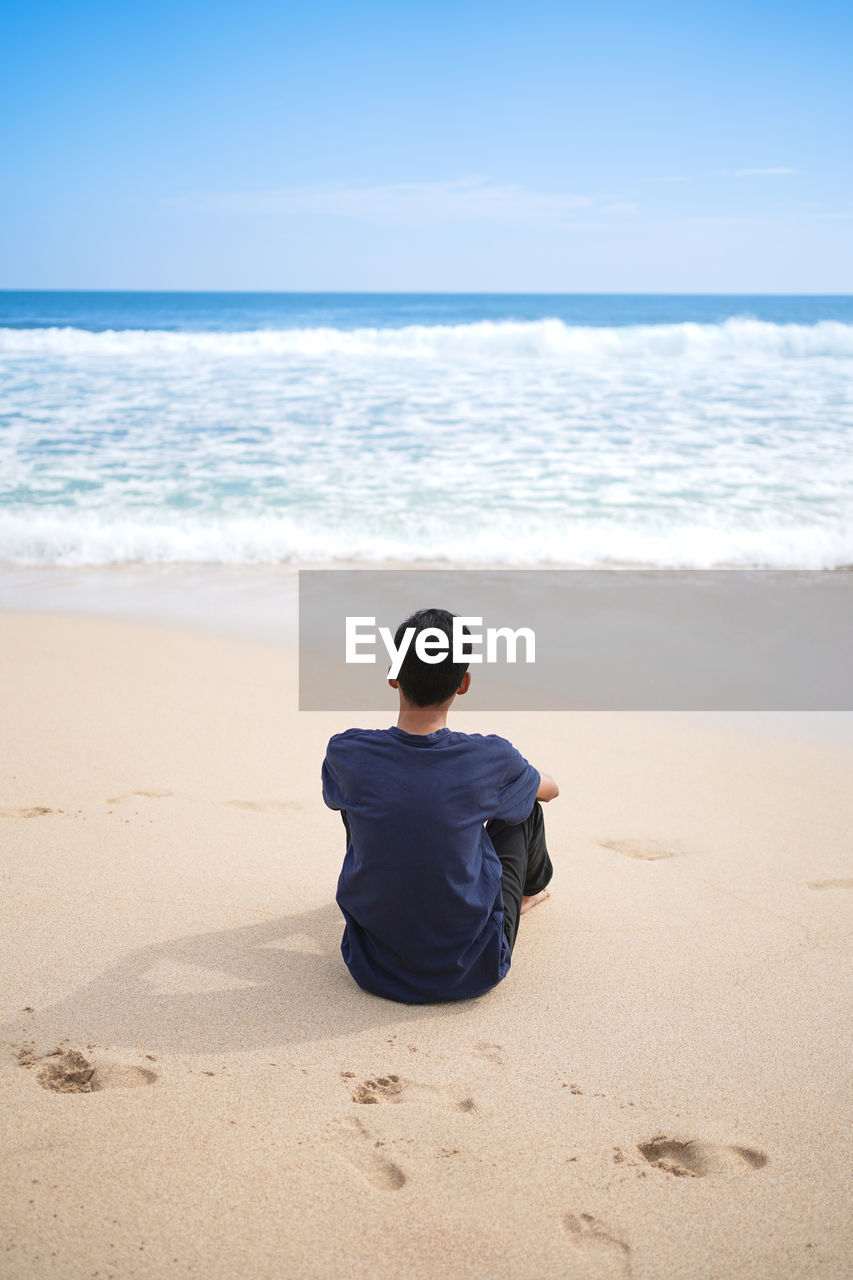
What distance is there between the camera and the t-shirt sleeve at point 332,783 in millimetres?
2527

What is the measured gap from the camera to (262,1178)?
190 centimetres

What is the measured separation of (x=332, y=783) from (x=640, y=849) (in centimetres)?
151

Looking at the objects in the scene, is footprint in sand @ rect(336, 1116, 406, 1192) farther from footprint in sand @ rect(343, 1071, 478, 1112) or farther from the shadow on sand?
the shadow on sand

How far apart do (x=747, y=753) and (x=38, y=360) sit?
70.9 feet

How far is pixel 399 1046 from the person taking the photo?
237 centimetres

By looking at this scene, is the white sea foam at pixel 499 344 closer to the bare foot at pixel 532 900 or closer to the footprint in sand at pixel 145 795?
the footprint in sand at pixel 145 795

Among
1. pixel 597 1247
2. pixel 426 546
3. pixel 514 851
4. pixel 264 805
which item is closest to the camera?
pixel 597 1247

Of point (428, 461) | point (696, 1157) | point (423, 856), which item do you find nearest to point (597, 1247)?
point (696, 1157)

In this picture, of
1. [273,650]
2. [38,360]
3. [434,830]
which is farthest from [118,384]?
[434,830]

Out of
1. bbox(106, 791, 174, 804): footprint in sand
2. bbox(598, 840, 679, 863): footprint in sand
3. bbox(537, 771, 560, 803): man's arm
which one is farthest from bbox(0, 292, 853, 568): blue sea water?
bbox(537, 771, 560, 803): man's arm

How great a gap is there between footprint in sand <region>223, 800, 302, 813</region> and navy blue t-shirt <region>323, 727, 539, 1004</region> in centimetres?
116

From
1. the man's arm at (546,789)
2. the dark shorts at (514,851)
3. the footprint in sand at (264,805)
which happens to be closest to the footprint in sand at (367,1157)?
the dark shorts at (514,851)

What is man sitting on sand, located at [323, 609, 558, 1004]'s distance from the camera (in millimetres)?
2426

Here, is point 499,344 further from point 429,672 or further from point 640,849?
point 429,672
